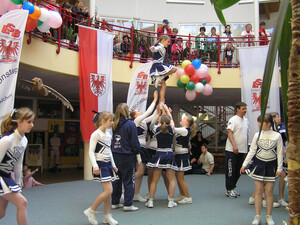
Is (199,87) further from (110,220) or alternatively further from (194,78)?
(110,220)

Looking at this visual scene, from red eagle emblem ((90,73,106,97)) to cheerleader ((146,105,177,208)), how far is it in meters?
3.29

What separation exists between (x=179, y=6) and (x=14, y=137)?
1340 centimetres

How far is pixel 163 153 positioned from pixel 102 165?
1381 millimetres

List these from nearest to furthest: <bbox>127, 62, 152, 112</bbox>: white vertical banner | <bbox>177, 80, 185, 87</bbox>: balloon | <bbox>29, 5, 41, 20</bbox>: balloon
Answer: <bbox>29, 5, 41, 20</bbox>: balloon → <bbox>127, 62, 152, 112</bbox>: white vertical banner → <bbox>177, 80, 185, 87</bbox>: balloon

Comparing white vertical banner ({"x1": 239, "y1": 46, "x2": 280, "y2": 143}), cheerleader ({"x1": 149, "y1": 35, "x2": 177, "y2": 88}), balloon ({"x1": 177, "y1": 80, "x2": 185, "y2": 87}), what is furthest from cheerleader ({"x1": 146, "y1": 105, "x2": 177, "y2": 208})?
white vertical banner ({"x1": 239, "y1": 46, "x2": 280, "y2": 143})

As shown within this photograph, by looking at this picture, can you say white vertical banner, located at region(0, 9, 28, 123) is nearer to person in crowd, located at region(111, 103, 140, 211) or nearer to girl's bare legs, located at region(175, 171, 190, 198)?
person in crowd, located at region(111, 103, 140, 211)

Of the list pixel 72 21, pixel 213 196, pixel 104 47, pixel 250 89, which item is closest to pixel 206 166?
pixel 250 89

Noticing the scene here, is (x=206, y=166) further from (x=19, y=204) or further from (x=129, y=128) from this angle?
(x=19, y=204)

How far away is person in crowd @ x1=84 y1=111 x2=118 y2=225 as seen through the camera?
4.29m

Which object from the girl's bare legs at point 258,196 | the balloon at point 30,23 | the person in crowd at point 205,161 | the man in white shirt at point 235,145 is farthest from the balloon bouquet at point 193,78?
the girl's bare legs at point 258,196

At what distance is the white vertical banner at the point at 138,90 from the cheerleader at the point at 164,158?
133 inches

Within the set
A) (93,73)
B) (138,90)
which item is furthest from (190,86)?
(93,73)

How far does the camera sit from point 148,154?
240 inches

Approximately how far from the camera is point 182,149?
5.83m
